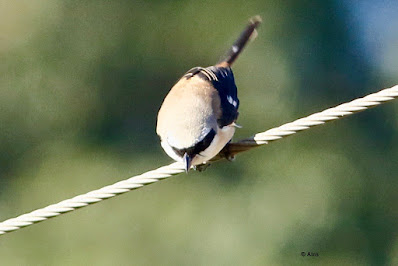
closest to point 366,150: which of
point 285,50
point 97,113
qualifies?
point 285,50

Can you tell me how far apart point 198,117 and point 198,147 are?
Answer: 0.18 m

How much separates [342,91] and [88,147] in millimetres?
2419

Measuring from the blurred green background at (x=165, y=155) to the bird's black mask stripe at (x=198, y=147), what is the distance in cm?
320

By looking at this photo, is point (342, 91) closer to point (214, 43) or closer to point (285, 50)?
point (285, 50)

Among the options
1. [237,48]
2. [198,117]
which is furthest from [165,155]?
[198,117]

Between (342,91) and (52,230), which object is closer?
(52,230)

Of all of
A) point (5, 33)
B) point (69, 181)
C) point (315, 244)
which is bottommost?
point (315, 244)

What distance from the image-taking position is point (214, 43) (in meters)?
7.25

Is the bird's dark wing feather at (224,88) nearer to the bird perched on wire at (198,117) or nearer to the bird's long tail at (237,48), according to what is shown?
the bird perched on wire at (198,117)

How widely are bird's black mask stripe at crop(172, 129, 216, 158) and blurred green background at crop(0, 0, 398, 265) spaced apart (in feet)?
10.5

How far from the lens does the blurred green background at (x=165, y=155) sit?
22.3 ft

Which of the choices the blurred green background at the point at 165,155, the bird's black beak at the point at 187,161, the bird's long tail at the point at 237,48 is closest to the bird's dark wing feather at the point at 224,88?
the bird's long tail at the point at 237,48

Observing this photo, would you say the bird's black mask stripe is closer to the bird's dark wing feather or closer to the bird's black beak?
the bird's black beak

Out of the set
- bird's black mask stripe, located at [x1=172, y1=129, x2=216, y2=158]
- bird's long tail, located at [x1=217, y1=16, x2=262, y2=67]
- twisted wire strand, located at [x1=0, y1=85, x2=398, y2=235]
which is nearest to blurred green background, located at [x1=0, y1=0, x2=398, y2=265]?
bird's long tail, located at [x1=217, y1=16, x2=262, y2=67]
